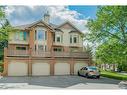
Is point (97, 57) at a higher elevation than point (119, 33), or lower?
lower

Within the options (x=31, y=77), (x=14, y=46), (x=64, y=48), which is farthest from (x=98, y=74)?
(x=14, y=46)

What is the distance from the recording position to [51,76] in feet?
52.5

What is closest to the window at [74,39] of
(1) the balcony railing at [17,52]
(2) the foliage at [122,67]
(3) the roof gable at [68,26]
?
(3) the roof gable at [68,26]

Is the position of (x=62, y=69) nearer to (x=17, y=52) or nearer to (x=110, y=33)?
(x=17, y=52)

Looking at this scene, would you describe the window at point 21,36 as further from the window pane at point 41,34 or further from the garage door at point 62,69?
the garage door at point 62,69

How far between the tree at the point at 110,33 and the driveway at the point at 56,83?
1.19 metres

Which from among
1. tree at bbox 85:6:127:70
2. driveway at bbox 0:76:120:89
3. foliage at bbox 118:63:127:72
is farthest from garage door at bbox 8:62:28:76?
foliage at bbox 118:63:127:72

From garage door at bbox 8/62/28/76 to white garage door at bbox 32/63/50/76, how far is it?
1.25ft

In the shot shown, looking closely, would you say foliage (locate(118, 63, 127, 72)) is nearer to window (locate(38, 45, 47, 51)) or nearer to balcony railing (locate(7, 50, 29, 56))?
window (locate(38, 45, 47, 51))

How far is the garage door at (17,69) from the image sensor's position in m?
16.1

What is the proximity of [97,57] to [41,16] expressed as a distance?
3.19 m

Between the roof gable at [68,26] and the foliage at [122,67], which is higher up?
the roof gable at [68,26]
